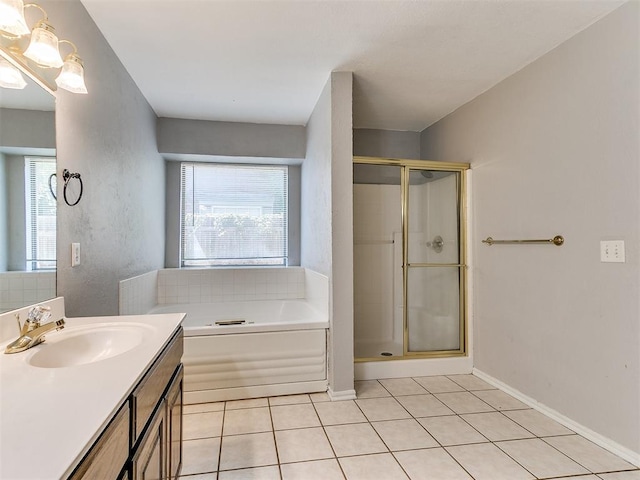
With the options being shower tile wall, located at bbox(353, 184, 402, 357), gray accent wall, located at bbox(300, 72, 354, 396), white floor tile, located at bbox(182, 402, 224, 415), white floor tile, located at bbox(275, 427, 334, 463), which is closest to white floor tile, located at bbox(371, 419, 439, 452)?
white floor tile, located at bbox(275, 427, 334, 463)

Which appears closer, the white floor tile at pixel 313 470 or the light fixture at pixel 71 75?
the light fixture at pixel 71 75

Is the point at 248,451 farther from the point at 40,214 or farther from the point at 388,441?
the point at 40,214

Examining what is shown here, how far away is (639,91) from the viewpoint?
173 centimetres

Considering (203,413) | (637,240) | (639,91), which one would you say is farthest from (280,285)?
(639,91)

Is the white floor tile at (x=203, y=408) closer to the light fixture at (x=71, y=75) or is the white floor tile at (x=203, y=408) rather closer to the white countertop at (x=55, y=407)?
the white countertop at (x=55, y=407)

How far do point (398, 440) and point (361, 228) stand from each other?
1723 mm

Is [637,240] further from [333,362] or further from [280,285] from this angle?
[280,285]

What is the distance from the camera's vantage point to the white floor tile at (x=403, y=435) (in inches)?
74.9

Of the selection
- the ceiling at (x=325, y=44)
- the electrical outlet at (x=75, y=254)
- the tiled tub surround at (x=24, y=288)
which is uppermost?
the ceiling at (x=325, y=44)

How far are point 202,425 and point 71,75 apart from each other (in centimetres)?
200

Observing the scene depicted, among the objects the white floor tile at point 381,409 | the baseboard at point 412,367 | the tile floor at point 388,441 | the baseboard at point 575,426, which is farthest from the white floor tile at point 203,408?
the baseboard at point 575,426

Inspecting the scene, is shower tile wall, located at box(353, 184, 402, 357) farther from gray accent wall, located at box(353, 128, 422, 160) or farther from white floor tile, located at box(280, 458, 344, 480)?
white floor tile, located at box(280, 458, 344, 480)

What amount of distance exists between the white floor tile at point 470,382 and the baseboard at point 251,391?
112 cm

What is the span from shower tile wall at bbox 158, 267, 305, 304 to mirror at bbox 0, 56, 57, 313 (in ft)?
6.55
